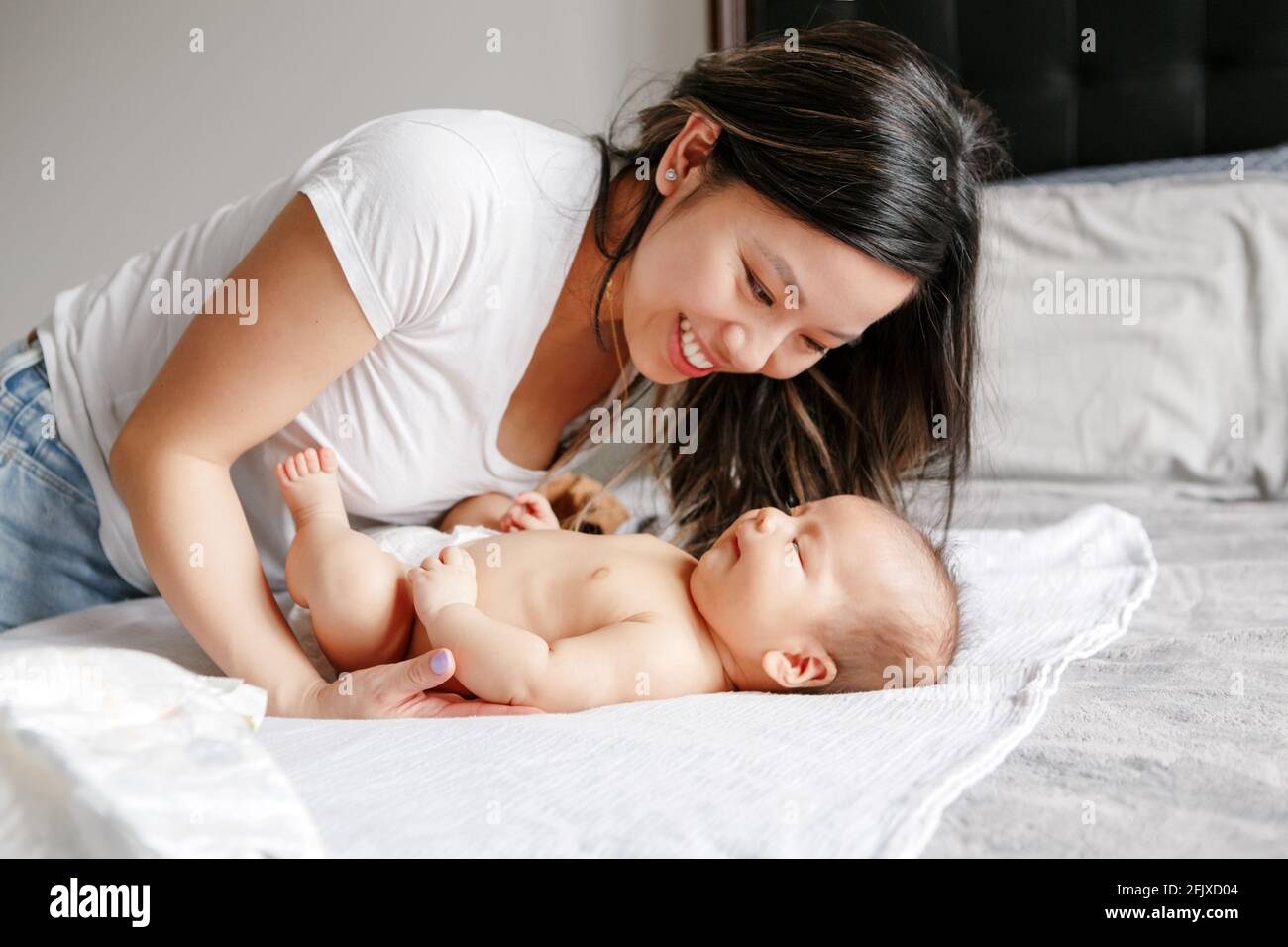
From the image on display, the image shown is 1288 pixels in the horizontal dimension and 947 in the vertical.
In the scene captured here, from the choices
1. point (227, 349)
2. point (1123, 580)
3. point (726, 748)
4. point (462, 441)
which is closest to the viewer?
Result: point (726, 748)

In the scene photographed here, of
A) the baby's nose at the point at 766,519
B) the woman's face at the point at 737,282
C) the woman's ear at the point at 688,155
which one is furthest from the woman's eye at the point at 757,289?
the baby's nose at the point at 766,519

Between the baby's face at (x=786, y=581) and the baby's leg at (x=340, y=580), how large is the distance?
31 cm

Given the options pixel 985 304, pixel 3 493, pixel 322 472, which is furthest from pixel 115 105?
pixel 985 304

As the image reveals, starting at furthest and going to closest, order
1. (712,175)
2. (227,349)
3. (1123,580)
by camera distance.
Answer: (1123,580), (712,175), (227,349)

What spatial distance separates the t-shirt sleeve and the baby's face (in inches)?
16.0

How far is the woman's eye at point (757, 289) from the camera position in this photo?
1137 millimetres

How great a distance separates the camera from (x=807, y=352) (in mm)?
1223

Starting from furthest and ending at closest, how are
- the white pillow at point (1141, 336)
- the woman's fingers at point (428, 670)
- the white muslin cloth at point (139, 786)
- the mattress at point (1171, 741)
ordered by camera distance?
1. the white pillow at point (1141, 336)
2. the woman's fingers at point (428, 670)
3. the mattress at point (1171, 741)
4. the white muslin cloth at point (139, 786)

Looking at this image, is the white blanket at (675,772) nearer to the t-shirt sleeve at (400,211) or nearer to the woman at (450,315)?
the woman at (450,315)

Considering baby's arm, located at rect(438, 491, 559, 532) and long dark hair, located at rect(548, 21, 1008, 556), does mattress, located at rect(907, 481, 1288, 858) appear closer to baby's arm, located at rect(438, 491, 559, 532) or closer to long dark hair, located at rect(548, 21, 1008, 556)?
long dark hair, located at rect(548, 21, 1008, 556)

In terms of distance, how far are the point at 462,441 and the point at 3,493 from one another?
19.2 inches

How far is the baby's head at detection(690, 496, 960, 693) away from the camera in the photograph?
1.16 m

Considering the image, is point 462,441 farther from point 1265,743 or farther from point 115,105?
point 115,105

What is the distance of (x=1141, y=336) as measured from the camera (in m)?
1.84
